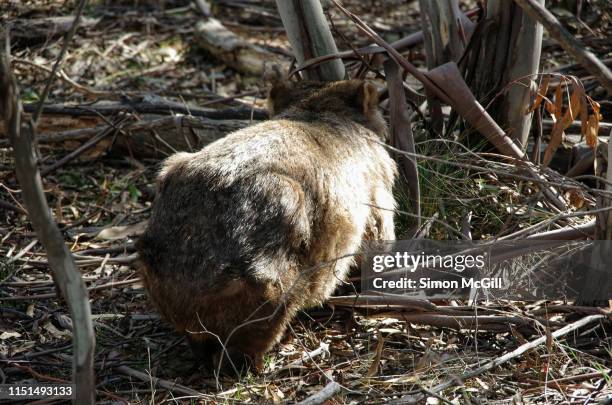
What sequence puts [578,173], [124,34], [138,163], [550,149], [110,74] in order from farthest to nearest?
[124,34]
[110,74]
[138,163]
[578,173]
[550,149]

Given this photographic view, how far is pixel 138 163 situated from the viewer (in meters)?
6.59

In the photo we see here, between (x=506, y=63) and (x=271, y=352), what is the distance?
250 cm

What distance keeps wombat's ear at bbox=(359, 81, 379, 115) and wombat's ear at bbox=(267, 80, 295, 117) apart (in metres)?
0.47

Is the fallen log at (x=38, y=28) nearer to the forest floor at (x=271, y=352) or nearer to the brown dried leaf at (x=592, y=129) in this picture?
the forest floor at (x=271, y=352)

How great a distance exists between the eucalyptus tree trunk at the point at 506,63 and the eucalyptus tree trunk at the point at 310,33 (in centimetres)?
95

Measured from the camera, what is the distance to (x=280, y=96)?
5219mm

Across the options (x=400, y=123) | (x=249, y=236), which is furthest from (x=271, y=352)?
(x=400, y=123)

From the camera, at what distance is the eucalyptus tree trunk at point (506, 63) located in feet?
16.7

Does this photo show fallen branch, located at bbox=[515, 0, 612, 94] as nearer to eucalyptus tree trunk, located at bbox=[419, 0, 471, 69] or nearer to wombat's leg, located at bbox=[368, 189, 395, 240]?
wombat's leg, located at bbox=[368, 189, 395, 240]

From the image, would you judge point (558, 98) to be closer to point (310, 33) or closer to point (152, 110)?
point (310, 33)

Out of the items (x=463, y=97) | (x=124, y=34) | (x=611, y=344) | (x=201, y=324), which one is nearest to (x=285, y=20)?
(x=463, y=97)

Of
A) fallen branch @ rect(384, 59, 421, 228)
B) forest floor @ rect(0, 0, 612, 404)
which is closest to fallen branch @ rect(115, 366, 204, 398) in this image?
forest floor @ rect(0, 0, 612, 404)

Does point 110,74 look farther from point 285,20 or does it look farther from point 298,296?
point 298,296

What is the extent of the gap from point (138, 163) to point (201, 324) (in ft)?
9.82
